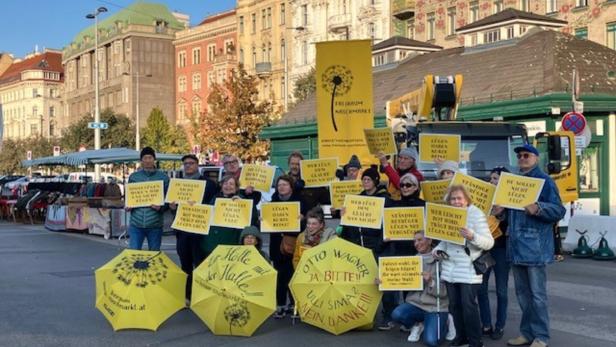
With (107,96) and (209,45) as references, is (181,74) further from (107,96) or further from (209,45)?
(107,96)

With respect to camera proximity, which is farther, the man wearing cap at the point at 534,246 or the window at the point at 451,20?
the window at the point at 451,20

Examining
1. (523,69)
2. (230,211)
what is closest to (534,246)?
(230,211)

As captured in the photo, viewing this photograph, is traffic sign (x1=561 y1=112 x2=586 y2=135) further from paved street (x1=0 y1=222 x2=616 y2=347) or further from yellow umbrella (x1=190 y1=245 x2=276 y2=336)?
yellow umbrella (x1=190 y1=245 x2=276 y2=336)

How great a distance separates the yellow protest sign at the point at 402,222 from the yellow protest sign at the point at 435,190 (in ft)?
1.52

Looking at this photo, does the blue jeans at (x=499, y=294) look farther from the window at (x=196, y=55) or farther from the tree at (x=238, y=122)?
the window at (x=196, y=55)

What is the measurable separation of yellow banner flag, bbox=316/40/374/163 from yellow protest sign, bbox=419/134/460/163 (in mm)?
1594

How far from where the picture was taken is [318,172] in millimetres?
10383

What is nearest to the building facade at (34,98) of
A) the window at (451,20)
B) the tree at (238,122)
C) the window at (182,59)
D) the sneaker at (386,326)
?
the window at (182,59)

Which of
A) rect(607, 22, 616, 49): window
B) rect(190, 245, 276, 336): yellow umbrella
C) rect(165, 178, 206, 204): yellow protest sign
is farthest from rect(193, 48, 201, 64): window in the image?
rect(190, 245, 276, 336): yellow umbrella

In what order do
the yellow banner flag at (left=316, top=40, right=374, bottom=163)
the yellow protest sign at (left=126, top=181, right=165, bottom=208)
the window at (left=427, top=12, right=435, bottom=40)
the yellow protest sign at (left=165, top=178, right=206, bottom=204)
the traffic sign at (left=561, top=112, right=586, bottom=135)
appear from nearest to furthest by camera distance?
1. the yellow protest sign at (left=165, top=178, right=206, bottom=204)
2. the yellow protest sign at (left=126, top=181, right=165, bottom=208)
3. the yellow banner flag at (left=316, top=40, right=374, bottom=163)
4. the traffic sign at (left=561, top=112, right=586, bottom=135)
5. the window at (left=427, top=12, right=435, bottom=40)

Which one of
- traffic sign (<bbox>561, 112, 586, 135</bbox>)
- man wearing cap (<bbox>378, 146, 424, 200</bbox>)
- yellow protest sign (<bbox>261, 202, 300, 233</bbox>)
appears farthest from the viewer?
traffic sign (<bbox>561, 112, 586, 135</bbox>)

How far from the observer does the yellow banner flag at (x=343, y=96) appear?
40.8 feet

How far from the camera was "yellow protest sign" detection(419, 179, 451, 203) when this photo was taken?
852 cm

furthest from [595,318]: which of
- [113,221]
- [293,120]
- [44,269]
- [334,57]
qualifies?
[293,120]
